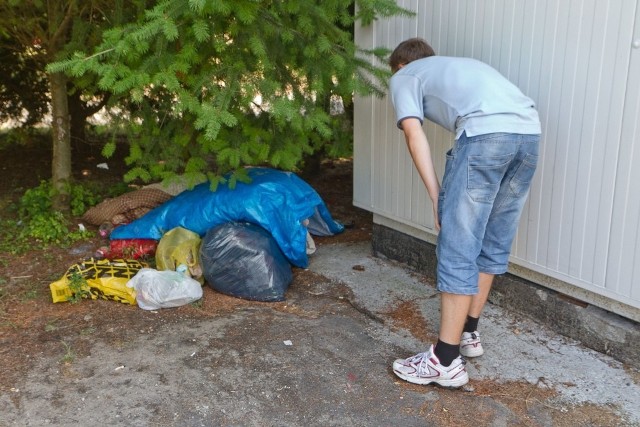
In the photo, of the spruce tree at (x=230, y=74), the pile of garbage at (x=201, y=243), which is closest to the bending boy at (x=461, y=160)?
the spruce tree at (x=230, y=74)

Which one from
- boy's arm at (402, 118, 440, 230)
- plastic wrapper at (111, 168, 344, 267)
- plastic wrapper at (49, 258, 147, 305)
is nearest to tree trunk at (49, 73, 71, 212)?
plastic wrapper at (111, 168, 344, 267)

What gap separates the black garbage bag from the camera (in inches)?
178

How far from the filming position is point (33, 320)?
418 cm

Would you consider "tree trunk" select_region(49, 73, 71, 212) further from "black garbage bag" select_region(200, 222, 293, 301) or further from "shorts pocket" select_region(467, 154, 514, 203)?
"shorts pocket" select_region(467, 154, 514, 203)

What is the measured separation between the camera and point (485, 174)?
3211 mm

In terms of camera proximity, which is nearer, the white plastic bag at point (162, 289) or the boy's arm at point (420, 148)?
the boy's arm at point (420, 148)

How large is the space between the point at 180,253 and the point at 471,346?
216 cm

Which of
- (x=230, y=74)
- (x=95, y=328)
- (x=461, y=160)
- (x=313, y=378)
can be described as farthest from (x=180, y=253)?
(x=461, y=160)

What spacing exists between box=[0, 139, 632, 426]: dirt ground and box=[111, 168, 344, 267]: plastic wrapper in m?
0.31

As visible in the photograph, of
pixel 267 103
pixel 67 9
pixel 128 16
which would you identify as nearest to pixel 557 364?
pixel 267 103

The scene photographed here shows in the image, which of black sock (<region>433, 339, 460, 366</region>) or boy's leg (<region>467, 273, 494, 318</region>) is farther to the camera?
boy's leg (<region>467, 273, 494, 318</region>)

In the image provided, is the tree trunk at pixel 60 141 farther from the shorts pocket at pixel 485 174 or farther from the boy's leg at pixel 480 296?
the shorts pocket at pixel 485 174

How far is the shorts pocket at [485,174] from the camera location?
3186 mm

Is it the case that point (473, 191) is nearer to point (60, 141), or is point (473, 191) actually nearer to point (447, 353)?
point (447, 353)
